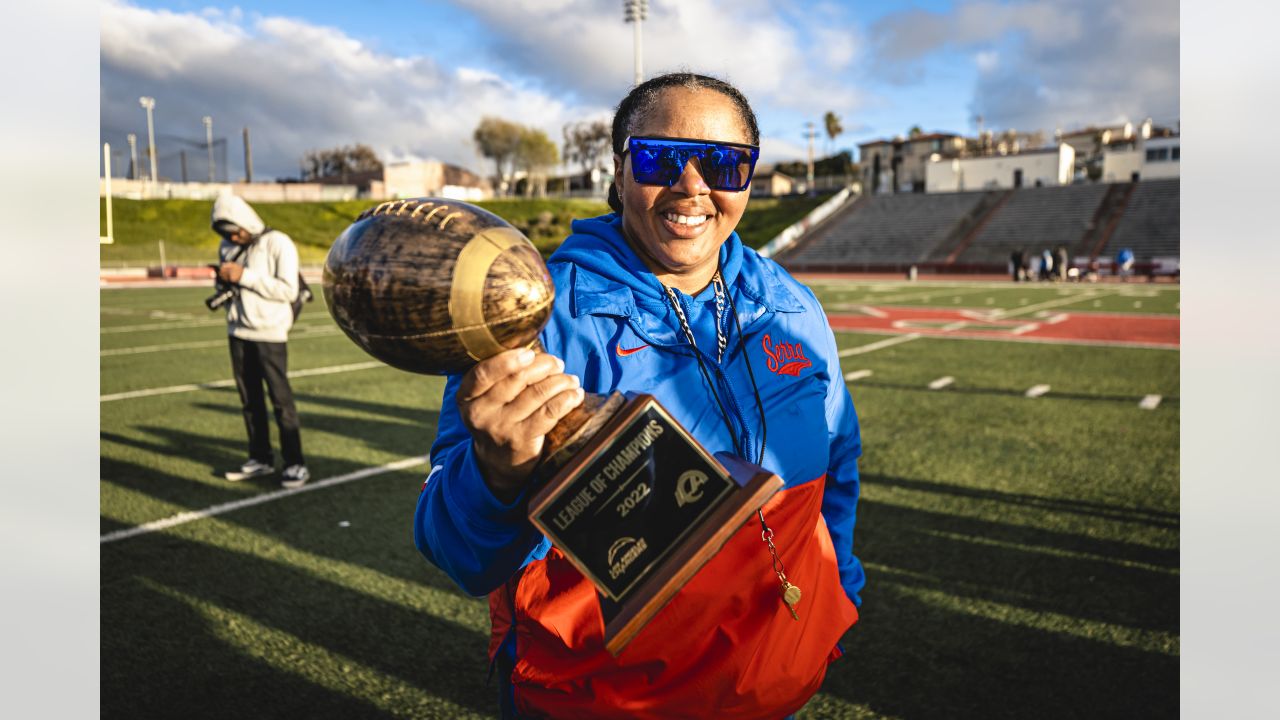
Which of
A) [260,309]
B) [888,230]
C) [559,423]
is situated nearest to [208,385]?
[260,309]

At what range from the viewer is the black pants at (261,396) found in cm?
589

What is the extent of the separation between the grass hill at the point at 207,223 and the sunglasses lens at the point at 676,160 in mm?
38112

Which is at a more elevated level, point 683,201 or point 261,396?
point 683,201

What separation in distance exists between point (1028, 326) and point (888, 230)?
39.3 metres

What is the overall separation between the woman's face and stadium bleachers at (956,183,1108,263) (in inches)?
1916

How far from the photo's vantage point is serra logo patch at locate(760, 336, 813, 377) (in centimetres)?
166

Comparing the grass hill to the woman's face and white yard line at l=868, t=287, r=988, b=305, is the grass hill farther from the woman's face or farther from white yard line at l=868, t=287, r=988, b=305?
the woman's face

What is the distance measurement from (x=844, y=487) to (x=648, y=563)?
3.72 feet

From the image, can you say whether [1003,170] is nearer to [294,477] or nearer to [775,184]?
[775,184]

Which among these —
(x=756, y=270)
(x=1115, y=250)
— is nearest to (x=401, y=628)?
(x=756, y=270)

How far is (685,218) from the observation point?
156 centimetres

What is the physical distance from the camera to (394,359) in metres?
1.08

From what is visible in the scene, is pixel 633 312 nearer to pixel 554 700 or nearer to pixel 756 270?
pixel 756 270

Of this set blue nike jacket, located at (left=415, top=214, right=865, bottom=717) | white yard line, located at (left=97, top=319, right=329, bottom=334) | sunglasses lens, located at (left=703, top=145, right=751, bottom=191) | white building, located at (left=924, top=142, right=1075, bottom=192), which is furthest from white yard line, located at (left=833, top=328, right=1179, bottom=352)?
white building, located at (left=924, top=142, right=1075, bottom=192)
